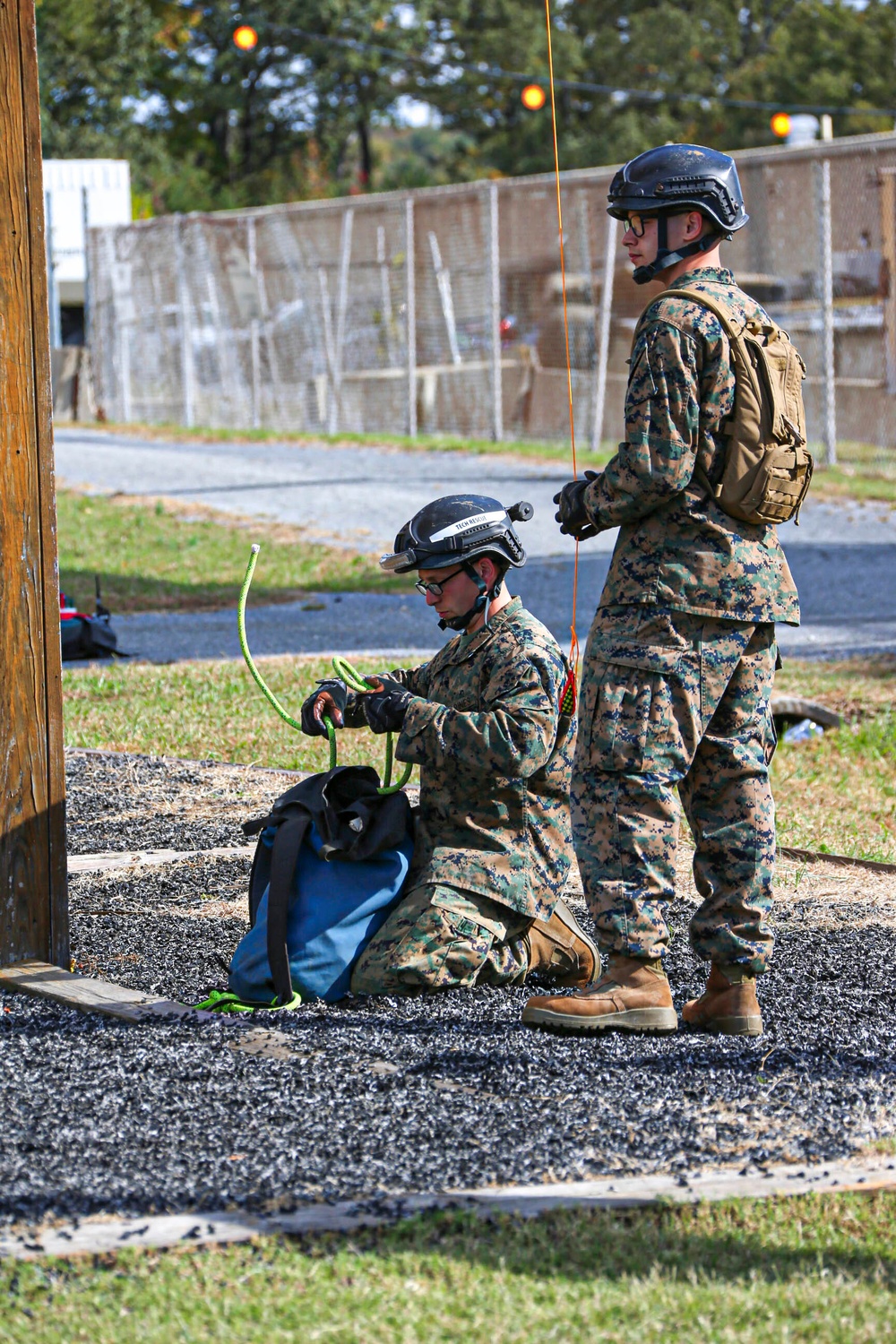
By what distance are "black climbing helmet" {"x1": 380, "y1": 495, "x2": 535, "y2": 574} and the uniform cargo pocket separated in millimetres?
546

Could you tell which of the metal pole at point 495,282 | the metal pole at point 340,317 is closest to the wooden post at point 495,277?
the metal pole at point 495,282

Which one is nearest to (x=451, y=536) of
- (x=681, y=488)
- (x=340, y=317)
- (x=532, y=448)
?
(x=681, y=488)

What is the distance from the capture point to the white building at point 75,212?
27141 mm

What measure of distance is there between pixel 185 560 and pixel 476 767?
9754 mm

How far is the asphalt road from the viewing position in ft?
34.3

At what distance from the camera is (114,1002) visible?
158 inches

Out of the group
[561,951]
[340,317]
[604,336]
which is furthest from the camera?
[340,317]

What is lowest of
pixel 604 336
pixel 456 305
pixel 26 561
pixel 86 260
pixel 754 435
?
pixel 26 561

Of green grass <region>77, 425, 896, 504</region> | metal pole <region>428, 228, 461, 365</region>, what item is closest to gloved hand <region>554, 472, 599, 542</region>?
green grass <region>77, 425, 896, 504</region>

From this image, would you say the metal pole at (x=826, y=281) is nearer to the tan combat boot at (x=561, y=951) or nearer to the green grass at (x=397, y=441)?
the green grass at (x=397, y=441)

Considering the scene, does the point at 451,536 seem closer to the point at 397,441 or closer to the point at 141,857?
the point at 141,857

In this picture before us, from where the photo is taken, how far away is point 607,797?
379cm

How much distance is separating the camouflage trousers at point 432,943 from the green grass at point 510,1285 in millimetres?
1299

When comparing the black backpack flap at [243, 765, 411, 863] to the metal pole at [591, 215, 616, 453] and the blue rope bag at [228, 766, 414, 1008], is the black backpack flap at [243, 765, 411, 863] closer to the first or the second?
the blue rope bag at [228, 766, 414, 1008]
